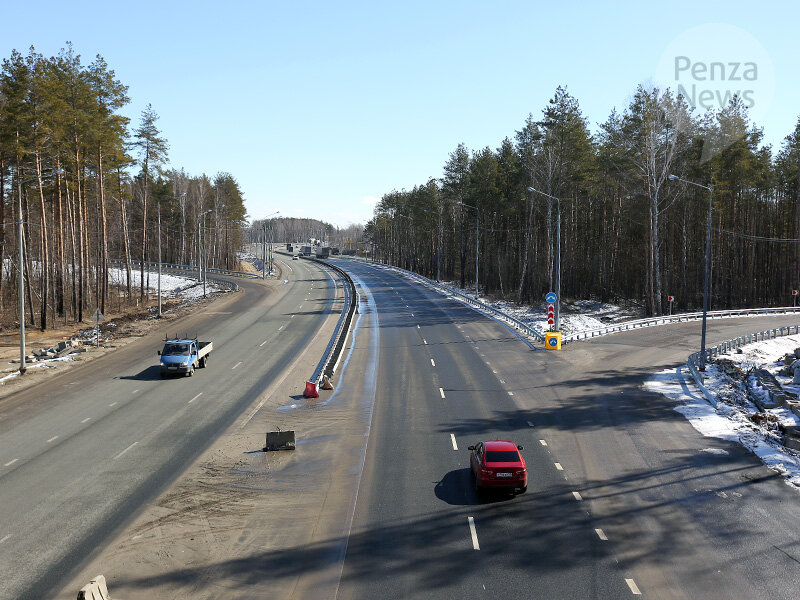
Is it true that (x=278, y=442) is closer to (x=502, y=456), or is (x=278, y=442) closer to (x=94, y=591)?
(x=502, y=456)

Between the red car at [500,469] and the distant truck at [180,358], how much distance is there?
19.5 meters

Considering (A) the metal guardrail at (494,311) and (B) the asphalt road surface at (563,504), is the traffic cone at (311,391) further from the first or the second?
(A) the metal guardrail at (494,311)

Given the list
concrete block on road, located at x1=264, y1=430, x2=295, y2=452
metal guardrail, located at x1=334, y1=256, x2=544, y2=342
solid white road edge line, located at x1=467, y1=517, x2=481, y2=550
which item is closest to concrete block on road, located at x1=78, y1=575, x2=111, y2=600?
solid white road edge line, located at x1=467, y1=517, x2=481, y2=550

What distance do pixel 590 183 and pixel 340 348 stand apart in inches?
1560

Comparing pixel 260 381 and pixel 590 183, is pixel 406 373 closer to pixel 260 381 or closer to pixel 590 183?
pixel 260 381

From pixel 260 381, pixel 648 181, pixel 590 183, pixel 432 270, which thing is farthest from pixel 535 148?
pixel 432 270

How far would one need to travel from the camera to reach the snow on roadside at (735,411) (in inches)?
796

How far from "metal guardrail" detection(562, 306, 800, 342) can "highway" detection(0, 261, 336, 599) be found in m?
19.6

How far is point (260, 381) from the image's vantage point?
100 feet

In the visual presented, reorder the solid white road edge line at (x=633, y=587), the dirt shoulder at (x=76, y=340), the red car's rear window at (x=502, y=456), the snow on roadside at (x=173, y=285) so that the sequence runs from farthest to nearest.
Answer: the snow on roadside at (x=173, y=285) < the dirt shoulder at (x=76, y=340) < the red car's rear window at (x=502, y=456) < the solid white road edge line at (x=633, y=587)

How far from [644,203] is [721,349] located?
27677 millimetres

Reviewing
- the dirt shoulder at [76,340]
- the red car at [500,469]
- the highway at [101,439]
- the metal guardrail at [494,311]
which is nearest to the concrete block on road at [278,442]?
the highway at [101,439]

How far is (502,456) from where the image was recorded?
16.2 meters

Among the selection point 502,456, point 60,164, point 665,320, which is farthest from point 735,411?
point 60,164
